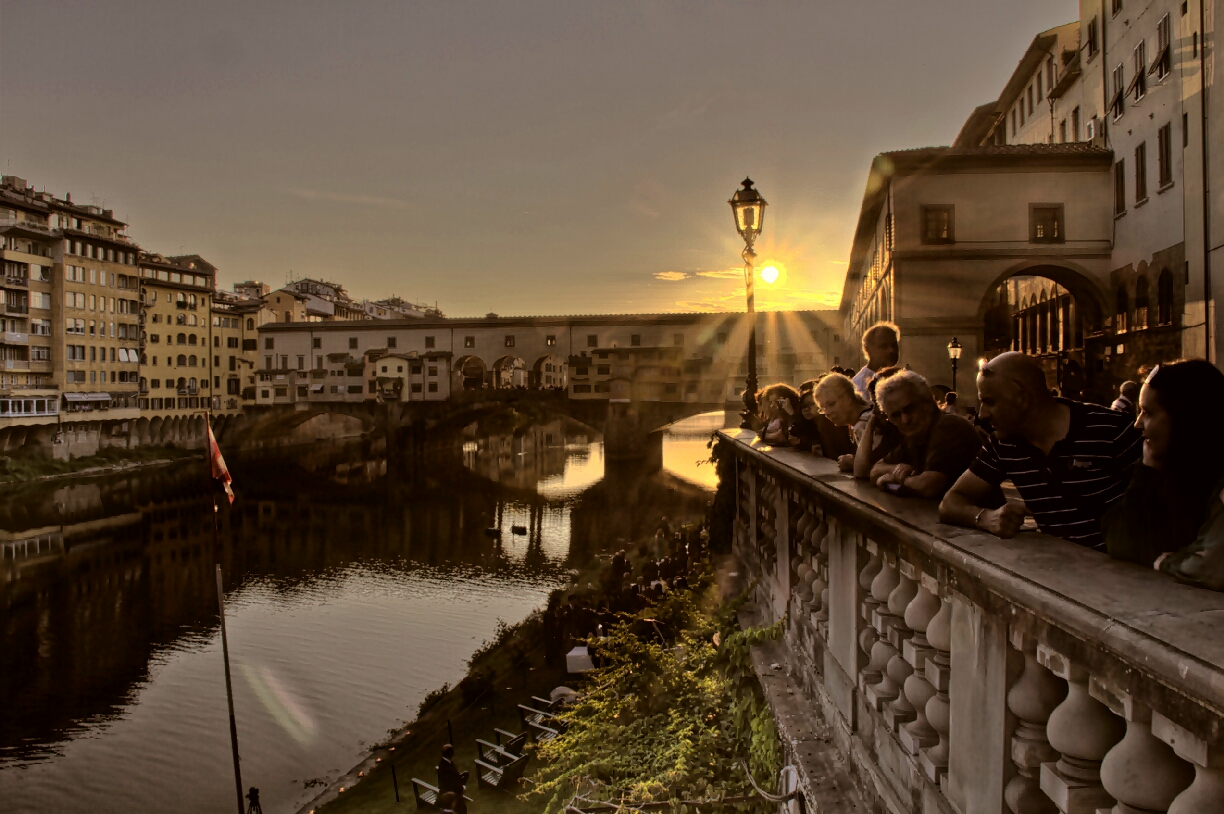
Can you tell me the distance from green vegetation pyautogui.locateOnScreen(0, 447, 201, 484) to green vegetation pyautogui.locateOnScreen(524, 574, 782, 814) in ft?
172

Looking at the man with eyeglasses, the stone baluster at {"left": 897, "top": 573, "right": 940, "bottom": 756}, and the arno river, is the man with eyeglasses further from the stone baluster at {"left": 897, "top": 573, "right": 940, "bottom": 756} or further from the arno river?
the arno river

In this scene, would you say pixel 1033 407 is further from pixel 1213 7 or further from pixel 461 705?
pixel 1213 7

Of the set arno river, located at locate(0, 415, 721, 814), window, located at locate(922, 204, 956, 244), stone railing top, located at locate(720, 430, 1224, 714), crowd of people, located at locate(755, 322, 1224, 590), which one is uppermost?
window, located at locate(922, 204, 956, 244)

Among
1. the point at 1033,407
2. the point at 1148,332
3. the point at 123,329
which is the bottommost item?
the point at 1033,407

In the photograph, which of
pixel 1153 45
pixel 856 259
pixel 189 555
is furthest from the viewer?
pixel 856 259

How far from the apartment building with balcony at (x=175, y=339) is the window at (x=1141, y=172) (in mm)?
67899

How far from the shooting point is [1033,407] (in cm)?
290

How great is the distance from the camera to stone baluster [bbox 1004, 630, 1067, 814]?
2219 mm

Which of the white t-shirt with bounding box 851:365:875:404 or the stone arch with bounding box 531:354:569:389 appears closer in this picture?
the white t-shirt with bounding box 851:365:875:404

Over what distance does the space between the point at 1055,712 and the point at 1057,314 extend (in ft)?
98.9

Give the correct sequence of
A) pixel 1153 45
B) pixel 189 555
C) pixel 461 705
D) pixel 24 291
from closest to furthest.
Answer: pixel 461 705
pixel 1153 45
pixel 189 555
pixel 24 291

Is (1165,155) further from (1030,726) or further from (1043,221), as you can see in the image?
(1030,726)

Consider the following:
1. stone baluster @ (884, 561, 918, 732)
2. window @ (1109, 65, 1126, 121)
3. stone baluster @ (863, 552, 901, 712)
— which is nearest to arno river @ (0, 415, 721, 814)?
stone baluster @ (863, 552, 901, 712)

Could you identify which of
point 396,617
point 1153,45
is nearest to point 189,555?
point 396,617
